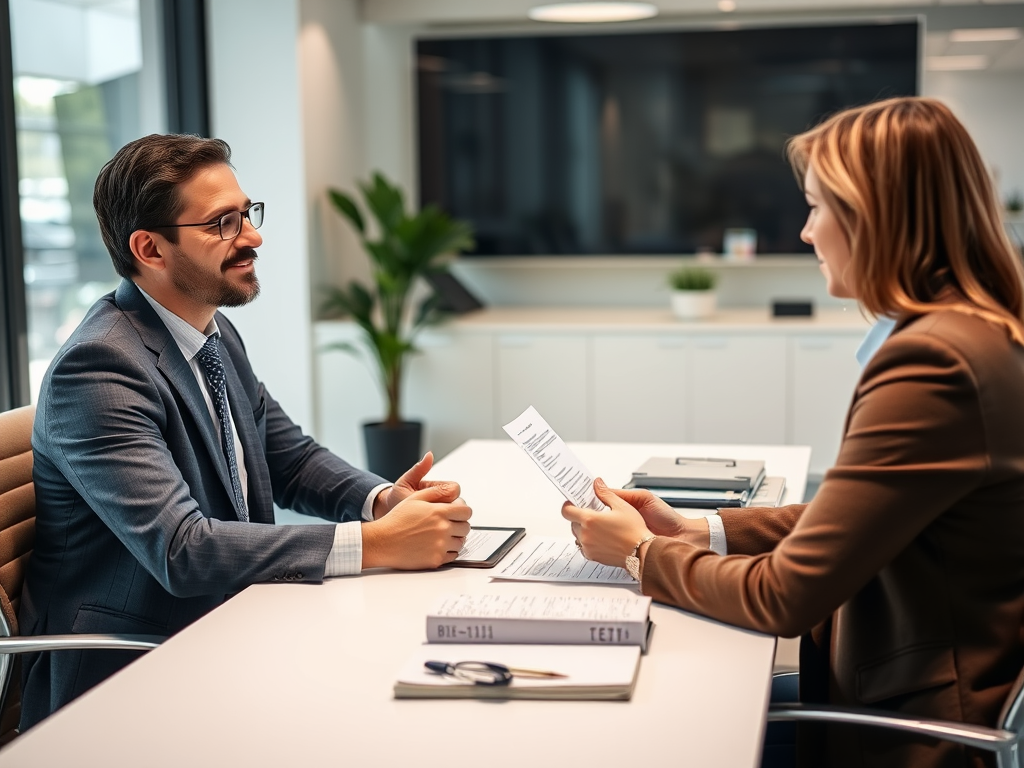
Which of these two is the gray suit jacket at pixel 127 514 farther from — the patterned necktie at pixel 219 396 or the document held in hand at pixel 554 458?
the document held in hand at pixel 554 458

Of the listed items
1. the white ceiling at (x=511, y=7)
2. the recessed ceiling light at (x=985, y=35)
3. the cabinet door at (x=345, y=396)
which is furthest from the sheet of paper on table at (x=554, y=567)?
the recessed ceiling light at (x=985, y=35)

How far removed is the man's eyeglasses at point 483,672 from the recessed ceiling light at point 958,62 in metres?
5.83

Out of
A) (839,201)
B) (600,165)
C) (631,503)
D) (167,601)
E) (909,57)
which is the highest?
(909,57)

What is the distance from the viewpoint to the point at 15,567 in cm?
186

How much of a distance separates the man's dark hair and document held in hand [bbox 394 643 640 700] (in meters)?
0.97

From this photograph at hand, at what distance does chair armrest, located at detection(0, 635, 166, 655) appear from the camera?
5.49 feet

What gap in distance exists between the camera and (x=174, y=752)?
1.19 m

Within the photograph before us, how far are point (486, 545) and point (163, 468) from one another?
517 millimetres

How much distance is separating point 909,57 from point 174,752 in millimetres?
5039

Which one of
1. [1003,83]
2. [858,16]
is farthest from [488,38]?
[1003,83]

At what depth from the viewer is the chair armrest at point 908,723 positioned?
133 centimetres

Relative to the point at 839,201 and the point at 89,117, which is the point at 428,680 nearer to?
the point at 839,201

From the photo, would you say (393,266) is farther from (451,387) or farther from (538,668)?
(538,668)

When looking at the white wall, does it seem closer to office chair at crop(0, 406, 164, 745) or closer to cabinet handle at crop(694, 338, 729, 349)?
cabinet handle at crop(694, 338, 729, 349)
